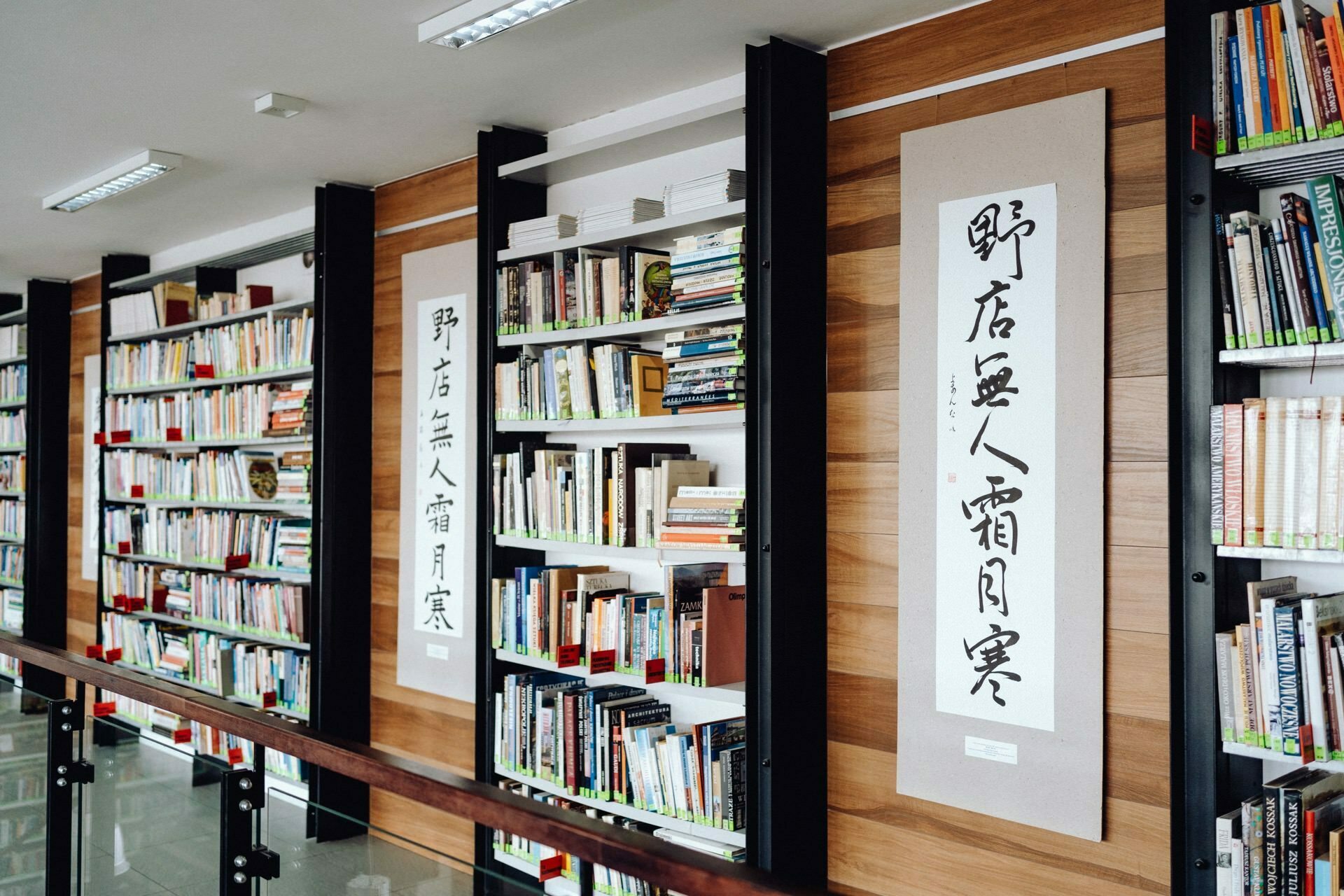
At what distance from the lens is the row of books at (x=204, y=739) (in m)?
5.27

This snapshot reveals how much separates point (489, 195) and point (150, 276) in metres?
3.14

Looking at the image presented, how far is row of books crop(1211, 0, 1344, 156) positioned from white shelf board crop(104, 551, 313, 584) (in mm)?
4074

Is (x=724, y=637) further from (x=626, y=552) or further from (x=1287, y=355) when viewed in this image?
(x=1287, y=355)

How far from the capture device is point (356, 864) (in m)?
2.10

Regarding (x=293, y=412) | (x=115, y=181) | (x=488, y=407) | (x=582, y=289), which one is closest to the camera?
(x=582, y=289)

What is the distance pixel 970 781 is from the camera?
108 inches

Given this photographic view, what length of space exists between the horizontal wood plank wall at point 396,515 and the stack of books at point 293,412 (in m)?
0.37

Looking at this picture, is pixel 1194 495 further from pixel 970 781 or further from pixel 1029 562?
pixel 970 781

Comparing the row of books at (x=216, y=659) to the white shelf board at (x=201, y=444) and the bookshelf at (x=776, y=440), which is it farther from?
the bookshelf at (x=776, y=440)

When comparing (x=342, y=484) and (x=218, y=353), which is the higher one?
(x=218, y=353)

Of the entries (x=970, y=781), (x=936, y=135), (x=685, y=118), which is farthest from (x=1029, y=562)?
(x=685, y=118)

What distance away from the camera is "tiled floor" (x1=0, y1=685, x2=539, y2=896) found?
206 centimetres

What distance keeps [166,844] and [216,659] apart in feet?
9.74

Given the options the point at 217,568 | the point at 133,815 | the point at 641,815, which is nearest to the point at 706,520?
A: the point at 641,815
